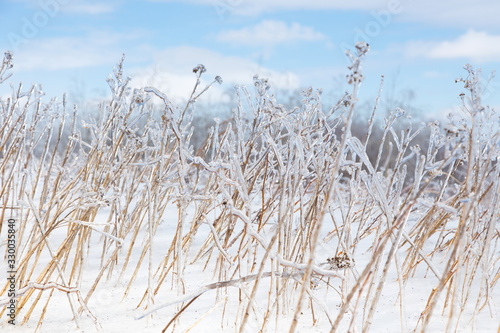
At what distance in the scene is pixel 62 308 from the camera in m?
1.93

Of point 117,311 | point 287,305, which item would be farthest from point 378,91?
point 117,311

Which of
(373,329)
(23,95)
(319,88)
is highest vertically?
(319,88)

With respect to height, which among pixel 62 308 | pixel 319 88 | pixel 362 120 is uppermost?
pixel 362 120

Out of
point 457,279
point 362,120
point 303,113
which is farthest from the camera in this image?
point 362,120

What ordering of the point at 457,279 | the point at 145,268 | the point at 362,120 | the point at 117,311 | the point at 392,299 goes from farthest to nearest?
the point at 362,120 < the point at 145,268 < the point at 392,299 < the point at 117,311 < the point at 457,279

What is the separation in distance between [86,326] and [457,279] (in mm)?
1254

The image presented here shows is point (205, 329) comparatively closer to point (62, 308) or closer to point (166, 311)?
point (166, 311)

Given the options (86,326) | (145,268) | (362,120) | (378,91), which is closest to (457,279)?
(378,91)

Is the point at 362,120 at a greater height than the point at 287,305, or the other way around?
the point at 362,120

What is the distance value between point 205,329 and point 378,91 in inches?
40.2

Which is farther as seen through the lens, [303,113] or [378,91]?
[378,91]

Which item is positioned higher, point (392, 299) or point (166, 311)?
point (392, 299)

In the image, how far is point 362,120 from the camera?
3109cm

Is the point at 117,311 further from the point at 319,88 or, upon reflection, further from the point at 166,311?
the point at 319,88
